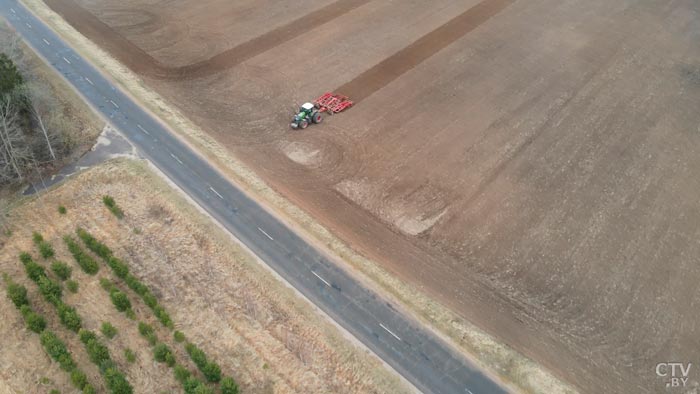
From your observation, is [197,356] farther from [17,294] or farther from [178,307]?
[17,294]

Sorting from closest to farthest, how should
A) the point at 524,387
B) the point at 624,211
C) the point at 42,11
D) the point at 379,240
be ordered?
the point at 524,387
the point at 379,240
the point at 624,211
the point at 42,11

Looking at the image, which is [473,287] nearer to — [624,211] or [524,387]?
[524,387]

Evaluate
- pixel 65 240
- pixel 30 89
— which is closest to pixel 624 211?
pixel 65 240

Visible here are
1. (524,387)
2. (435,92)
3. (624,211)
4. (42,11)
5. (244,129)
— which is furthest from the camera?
(42,11)

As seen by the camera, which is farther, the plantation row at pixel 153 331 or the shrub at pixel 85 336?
the shrub at pixel 85 336

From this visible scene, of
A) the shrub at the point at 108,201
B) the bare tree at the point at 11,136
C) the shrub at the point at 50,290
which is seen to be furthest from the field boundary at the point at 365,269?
the shrub at the point at 50,290

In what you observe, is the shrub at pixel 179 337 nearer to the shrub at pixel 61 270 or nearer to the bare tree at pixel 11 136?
the shrub at pixel 61 270

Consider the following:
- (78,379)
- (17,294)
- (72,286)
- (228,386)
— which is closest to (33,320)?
(17,294)
